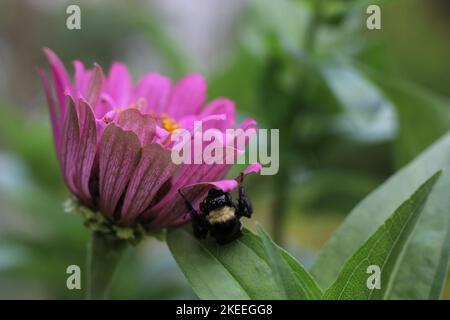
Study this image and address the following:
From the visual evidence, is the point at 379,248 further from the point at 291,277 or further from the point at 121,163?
the point at 121,163

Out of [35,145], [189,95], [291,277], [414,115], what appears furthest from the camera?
[35,145]

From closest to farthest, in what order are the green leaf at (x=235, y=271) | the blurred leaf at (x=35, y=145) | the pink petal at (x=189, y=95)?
1. the green leaf at (x=235, y=271)
2. the pink petal at (x=189, y=95)
3. the blurred leaf at (x=35, y=145)

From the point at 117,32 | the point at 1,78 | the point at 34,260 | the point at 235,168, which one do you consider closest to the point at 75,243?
the point at 34,260

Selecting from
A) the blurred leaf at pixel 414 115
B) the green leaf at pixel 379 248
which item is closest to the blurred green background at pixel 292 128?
the blurred leaf at pixel 414 115

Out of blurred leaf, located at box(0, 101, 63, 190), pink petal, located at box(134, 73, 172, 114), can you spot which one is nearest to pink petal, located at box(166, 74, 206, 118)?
pink petal, located at box(134, 73, 172, 114)

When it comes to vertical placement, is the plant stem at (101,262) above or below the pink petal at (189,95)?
below

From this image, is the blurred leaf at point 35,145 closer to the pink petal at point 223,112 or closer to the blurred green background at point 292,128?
the blurred green background at point 292,128

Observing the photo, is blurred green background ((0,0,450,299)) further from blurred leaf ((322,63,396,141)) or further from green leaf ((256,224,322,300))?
green leaf ((256,224,322,300))

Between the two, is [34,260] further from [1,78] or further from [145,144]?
[1,78]

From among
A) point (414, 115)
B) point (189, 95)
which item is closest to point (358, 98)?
point (414, 115)
